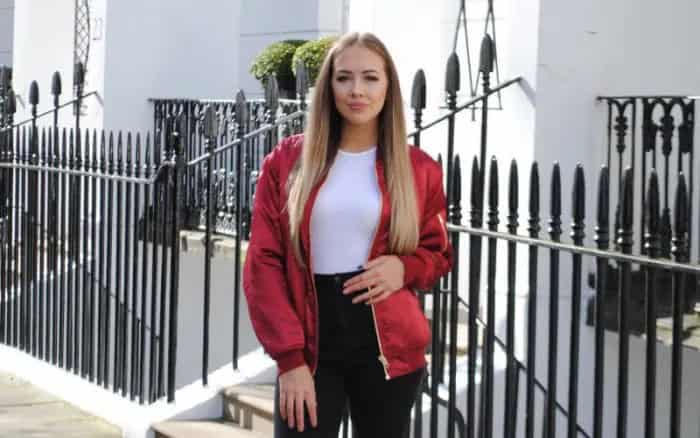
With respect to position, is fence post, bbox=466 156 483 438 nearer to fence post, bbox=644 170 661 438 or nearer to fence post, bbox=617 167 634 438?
fence post, bbox=617 167 634 438

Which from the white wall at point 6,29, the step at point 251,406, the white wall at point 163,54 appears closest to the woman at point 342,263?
the step at point 251,406

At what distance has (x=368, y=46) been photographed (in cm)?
422

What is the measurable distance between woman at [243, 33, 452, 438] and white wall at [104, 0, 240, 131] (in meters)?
10.3

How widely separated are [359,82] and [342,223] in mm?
433

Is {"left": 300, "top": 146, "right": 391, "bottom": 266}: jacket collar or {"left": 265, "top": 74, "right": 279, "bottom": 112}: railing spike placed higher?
{"left": 265, "top": 74, "right": 279, "bottom": 112}: railing spike

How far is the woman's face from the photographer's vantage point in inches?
165

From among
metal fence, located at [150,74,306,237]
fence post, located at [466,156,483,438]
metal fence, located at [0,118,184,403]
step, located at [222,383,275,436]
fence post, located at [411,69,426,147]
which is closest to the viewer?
fence post, located at [466,156,483,438]

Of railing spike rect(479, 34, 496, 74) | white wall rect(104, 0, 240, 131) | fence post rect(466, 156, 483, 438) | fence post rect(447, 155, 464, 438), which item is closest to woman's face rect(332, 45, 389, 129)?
fence post rect(466, 156, 483, 438)

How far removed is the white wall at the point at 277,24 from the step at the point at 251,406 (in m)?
9.14

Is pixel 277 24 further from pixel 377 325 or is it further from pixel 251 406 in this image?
pixel 377 325

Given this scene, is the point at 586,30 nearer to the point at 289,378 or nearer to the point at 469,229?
the point at 469,229

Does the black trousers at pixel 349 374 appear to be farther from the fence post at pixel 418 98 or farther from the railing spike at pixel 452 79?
the railing spike at pixel 452 79

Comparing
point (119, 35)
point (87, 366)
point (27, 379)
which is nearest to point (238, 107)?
point (87, 366)

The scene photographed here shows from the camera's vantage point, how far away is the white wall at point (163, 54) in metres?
14.3
